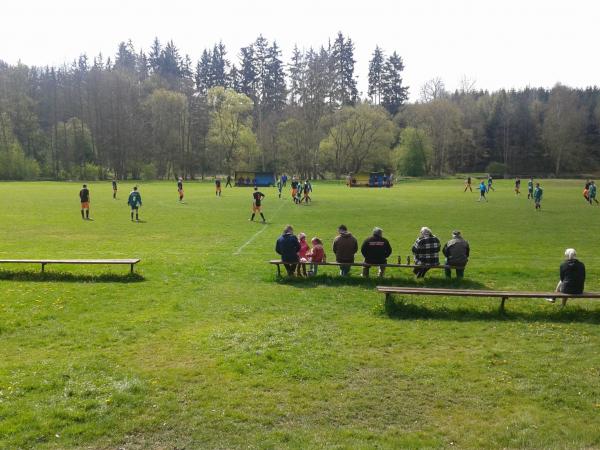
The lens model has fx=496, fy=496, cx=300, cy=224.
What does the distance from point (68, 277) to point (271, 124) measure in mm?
80584

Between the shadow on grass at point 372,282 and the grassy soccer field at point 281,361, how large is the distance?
80mm

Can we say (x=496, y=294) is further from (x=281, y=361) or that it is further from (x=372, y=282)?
(x=281, y=361)

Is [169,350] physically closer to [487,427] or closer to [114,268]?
[487,427]

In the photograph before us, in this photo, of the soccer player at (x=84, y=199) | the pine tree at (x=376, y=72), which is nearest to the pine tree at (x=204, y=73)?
the pine tree at (x=376, y=72)

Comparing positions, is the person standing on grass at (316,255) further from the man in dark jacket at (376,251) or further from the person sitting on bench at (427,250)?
the person sitting on bench at (427,250)

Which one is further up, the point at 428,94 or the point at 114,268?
the point at 428,94

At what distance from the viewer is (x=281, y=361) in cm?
721

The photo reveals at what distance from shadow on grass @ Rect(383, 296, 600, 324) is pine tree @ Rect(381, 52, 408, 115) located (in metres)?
102

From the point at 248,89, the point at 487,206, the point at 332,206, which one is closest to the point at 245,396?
the point at 332,206

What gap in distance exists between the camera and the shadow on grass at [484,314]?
31.3ft

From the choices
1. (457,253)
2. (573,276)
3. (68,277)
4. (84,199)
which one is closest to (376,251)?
(457,253)

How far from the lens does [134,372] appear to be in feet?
22.2

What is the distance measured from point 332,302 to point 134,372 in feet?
16.0

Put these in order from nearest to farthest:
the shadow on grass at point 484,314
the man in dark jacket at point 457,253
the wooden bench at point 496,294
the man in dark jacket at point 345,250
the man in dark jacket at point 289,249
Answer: the shadow on grass at point 484,314 < the wooden bench at point 496,294 < the man in dark jacket at point 457,253 < the man in dark jacket at point 289,249 < the man in dark jacket at point 345,250
